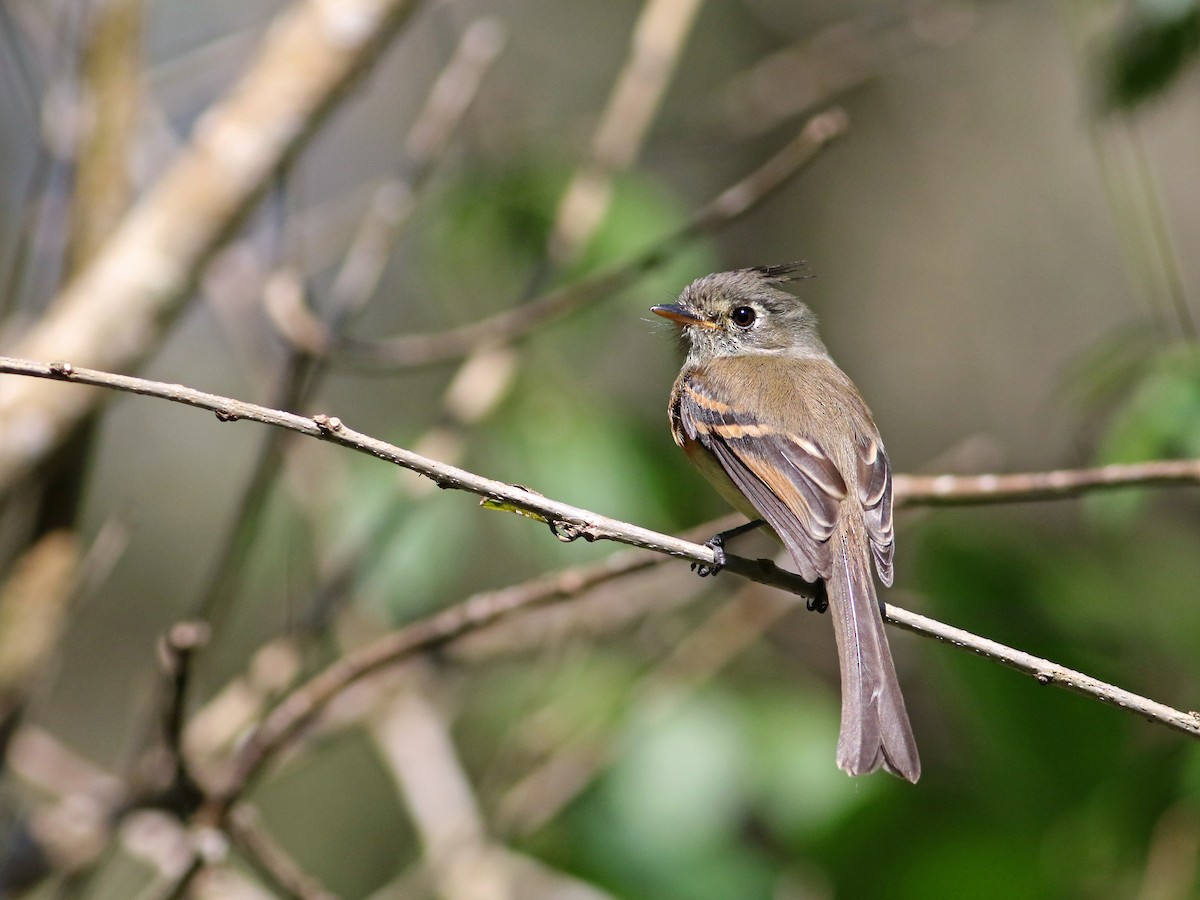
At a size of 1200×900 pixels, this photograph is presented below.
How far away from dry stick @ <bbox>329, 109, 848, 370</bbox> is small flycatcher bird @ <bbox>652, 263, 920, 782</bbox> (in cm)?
44

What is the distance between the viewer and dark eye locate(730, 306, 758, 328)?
3742mm

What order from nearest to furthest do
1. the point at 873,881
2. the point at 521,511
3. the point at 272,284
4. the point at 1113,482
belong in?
the point at 521,511, the point at 1113,482, the point at 272,284, the point at 873,881

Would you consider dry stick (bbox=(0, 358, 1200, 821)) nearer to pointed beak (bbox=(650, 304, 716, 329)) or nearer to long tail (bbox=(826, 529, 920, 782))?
long tail (bbox=(826, 529, 920, 782))

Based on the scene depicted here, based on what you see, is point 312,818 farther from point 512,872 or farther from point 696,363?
point 696,363

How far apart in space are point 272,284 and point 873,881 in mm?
2055

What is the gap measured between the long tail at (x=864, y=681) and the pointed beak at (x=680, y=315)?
928 mm

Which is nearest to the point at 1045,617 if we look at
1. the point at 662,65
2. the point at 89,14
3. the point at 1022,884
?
the point at 1022,884

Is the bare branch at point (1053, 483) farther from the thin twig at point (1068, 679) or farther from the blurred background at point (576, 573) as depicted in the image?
the thin twig at point (1068, 679)

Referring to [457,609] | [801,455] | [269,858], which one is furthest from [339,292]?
[269,858]

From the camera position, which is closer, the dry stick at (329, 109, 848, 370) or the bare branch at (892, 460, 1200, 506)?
the bare branch at (892, 460, 1200, 506)

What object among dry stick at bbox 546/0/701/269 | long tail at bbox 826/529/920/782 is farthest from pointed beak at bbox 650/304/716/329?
long tail at bbox 826/529/920/782

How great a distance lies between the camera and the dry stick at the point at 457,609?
5.55 ft

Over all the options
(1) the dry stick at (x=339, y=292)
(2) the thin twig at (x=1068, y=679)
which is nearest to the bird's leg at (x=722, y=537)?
(2) the thin twig at (x=1068, y=679)

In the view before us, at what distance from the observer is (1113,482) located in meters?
2.27
